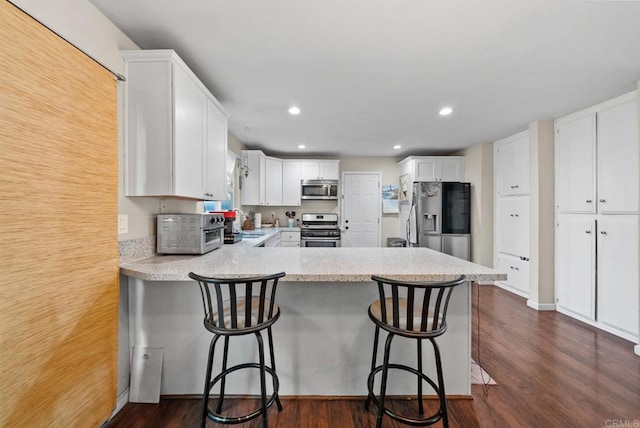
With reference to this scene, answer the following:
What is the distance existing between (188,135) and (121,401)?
1801 mm

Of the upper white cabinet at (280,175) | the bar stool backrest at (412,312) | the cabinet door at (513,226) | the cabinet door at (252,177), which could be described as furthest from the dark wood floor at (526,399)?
the upper white cabinet at (280,175)

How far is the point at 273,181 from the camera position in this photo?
510cm

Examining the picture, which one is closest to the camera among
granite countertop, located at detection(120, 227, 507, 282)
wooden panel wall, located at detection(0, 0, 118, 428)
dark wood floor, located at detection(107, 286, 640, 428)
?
wooden panel wall, located at detection(0, 0, 118, 428)

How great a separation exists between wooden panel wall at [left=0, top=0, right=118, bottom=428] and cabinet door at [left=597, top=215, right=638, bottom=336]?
4330mm

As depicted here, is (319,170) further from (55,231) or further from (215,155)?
(55,231)

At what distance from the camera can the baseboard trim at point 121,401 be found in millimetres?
1657

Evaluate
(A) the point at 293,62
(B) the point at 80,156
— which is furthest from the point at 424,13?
(B) the point at 80,156

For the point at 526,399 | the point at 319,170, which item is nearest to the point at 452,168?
the point at 319,170

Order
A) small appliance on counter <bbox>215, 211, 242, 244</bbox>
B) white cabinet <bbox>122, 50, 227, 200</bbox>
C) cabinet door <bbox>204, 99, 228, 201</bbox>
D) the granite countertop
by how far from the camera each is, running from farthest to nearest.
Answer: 1. small appliance on counter <bbox>215, 211, 242, 244</bbox>
2. cabinet door <bbox>204, 99, 228, 201</bbox>
3. white cabinet <bbox>122, 50, 227, 200</bbox>
4. the granite countertop

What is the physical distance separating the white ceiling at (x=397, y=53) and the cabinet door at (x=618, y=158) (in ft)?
0.78

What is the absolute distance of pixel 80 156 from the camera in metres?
1.40

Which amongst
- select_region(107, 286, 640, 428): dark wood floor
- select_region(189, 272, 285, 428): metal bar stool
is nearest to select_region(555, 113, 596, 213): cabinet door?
select_region(107, 286, 640, 428): dark wood floor

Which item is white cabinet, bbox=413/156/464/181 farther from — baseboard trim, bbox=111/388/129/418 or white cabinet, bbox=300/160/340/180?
baseboard trim, bbox=111/388/129/418

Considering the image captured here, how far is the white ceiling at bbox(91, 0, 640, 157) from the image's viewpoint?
1.54m
